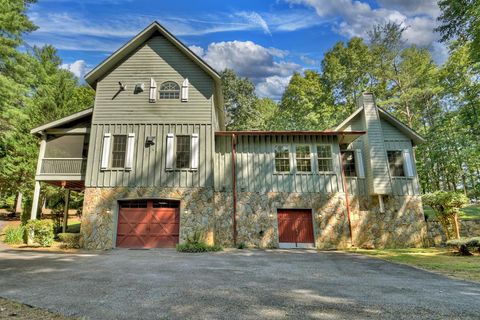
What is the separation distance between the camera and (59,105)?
24.0 m

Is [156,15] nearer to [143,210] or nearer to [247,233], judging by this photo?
[143,210]

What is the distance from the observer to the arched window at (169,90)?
14461 millimetres

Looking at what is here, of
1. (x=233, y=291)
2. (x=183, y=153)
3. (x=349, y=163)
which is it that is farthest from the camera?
(x=349, y=163)

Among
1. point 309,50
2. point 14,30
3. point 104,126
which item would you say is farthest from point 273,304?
point 309,50

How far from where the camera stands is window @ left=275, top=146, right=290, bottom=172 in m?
14.4

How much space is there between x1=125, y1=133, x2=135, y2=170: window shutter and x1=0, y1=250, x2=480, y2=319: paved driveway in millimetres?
6067

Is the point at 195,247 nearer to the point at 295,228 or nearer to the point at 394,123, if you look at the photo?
the point at 295,228

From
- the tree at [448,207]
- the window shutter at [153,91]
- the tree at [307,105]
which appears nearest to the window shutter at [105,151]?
the window shutter at [153,91]

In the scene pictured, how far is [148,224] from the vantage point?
13.0 metres

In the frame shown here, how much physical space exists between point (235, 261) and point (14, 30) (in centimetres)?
2063

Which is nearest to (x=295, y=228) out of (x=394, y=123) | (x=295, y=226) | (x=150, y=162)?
(x=295, y=226)

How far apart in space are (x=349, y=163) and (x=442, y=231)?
6.16m

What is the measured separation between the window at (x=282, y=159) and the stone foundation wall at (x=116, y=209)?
406 cm

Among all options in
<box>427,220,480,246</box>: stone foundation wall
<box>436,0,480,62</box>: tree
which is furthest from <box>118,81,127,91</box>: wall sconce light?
<box>427,220,480,246</box>: stone foundation wall
